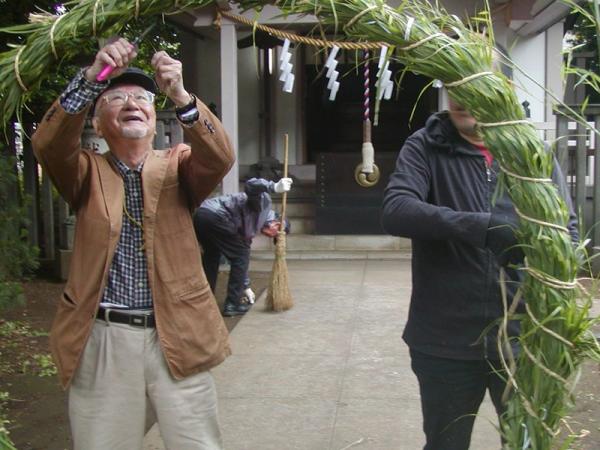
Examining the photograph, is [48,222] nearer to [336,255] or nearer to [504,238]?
[336,255]

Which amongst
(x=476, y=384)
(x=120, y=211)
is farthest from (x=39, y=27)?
(x=476, y=384)

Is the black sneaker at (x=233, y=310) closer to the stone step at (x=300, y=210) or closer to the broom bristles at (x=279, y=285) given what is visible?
the broom bristles at (x=279, y=285)

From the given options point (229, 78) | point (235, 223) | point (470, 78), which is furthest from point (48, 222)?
point (470, 78)

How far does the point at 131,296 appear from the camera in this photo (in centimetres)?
259

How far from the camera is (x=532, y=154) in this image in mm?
1952

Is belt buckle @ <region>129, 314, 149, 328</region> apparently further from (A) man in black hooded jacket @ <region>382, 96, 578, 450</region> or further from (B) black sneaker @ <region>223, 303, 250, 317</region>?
(B) black sneaker @ <region>223, 303, 250, 317</region>

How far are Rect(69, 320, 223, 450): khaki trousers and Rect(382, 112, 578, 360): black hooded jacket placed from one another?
2.71 feet

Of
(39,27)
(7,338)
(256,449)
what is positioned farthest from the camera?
(7,338)

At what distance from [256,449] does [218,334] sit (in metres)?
1.40

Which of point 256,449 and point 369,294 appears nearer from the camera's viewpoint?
point 256,449

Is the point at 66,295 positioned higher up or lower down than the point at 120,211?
lower down

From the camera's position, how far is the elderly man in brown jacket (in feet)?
8.33

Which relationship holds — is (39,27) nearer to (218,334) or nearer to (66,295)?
(66,295)

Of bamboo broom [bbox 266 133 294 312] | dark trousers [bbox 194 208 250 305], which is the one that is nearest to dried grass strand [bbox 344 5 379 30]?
dark trousers [bbox 194 208 250 305]
